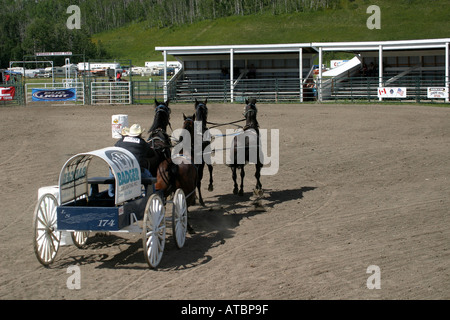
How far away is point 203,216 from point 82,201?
299cm

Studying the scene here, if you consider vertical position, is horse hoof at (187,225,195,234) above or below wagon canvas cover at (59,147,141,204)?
below

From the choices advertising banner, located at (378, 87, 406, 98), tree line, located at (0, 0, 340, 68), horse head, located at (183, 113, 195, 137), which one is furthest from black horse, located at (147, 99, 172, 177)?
tree line, located at (0, 0, 340, 68)

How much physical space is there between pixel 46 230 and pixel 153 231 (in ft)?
4.62

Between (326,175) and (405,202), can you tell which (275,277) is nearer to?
(405,202)

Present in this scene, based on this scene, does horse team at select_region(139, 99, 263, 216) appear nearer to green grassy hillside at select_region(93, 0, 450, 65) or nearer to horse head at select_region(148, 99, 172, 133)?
horse head at select_region(148, 99, 172, 133)

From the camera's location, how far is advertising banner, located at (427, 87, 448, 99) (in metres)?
29.6

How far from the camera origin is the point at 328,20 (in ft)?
356

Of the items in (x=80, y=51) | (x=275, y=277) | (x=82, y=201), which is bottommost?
A: (x=275, y=277)

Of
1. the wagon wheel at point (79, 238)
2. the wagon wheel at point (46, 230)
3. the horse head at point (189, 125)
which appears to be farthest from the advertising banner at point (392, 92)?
the wagon wheel at point (46, 230)

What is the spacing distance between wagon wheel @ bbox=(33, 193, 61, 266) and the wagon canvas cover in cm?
23

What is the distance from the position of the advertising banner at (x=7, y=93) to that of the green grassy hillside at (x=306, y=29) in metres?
69.8

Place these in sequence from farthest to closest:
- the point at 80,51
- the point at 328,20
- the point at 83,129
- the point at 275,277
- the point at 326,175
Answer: the point at 328,20
the point at 80,51
the point at 83,129
the point at 326,175
the point at 275,277

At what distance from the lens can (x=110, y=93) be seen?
3231 cm

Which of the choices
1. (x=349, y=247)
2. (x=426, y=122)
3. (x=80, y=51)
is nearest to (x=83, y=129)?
(x=426, y=122)
